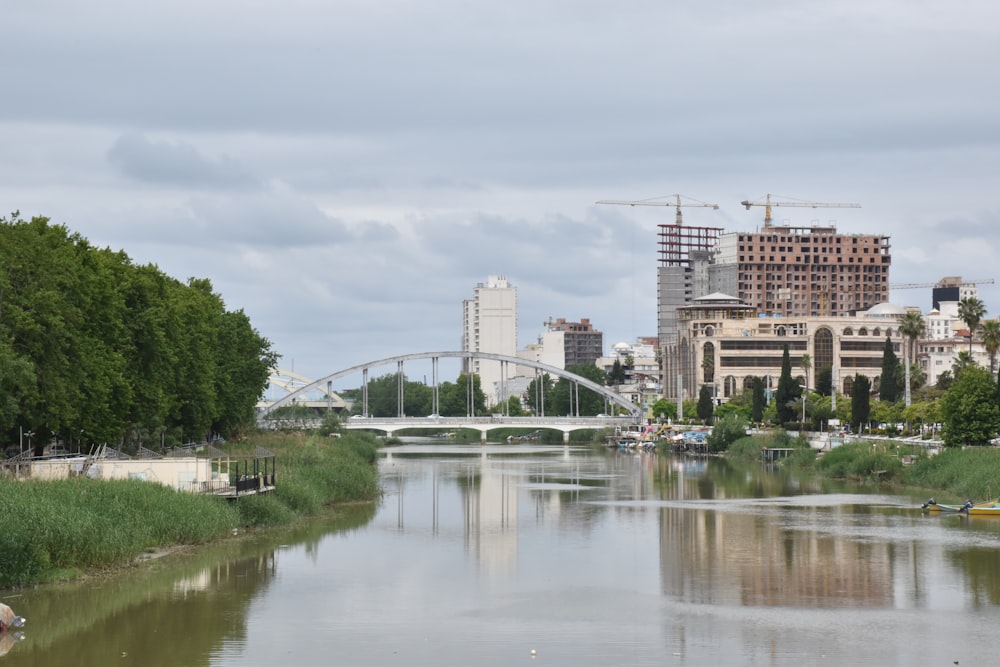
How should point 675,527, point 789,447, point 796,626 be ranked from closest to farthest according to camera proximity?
1. point 796,626
2. point 675,527
3. point 789,447

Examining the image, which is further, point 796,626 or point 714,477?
point 714,477

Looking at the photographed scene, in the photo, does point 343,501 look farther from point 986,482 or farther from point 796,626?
point 796,626

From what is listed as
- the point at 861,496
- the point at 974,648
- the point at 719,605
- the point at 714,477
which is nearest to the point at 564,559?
the point at 719,605

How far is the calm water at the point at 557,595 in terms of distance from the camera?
3319 cm

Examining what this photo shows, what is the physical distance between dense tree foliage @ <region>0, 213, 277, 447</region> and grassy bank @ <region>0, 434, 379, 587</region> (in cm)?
570

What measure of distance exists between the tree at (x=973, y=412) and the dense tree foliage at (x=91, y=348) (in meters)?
37.7

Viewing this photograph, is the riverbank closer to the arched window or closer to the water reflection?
the water reflection

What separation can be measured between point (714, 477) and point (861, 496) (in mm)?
21443

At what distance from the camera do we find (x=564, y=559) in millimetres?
49688

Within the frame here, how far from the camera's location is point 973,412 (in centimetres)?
7456

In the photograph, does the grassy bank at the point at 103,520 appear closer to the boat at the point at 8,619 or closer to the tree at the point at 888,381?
the boat at the point at 8,619

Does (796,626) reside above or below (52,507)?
below

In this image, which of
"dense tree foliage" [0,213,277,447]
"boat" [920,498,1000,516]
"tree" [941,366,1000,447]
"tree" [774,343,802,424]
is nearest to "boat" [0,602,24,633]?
"dense tree foliage" [0,213,277,447]

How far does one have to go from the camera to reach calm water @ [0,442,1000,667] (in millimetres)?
33188
